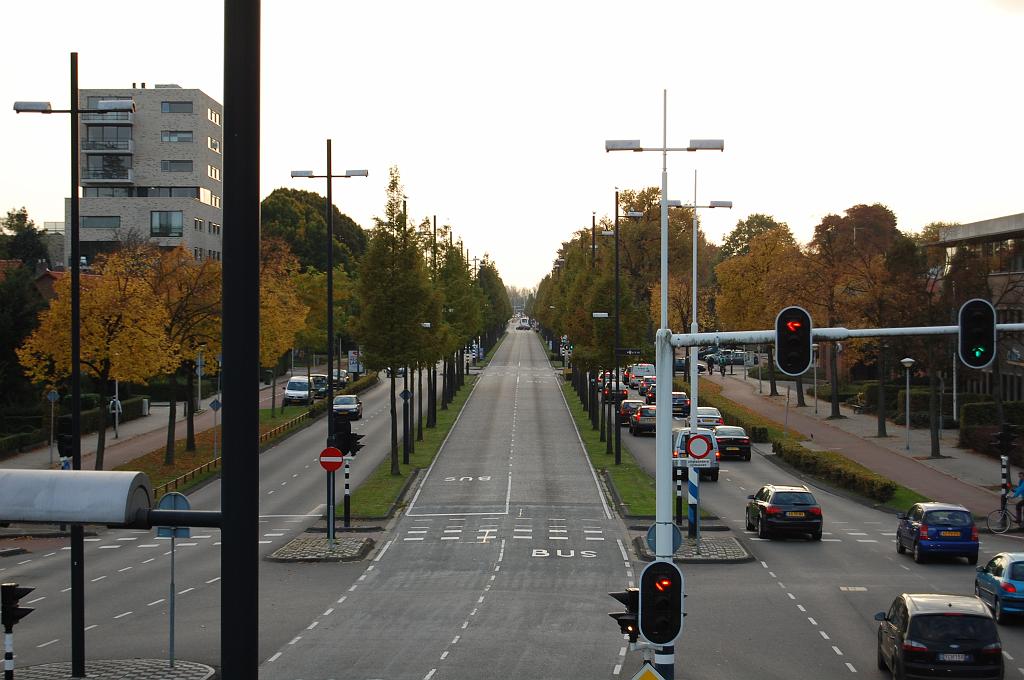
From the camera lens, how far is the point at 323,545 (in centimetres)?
3575

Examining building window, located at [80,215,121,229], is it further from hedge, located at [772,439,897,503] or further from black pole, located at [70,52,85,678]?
black pole, located at [70,52,85,678]

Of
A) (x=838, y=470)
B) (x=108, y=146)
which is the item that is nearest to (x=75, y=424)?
(x=838, y=470)

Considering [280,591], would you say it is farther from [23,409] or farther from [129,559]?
[23,409]

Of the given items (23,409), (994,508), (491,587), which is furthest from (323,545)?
(23,409)

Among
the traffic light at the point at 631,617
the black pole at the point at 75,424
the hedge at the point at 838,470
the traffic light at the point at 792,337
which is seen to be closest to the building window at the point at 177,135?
the hedge at the point at 838,470

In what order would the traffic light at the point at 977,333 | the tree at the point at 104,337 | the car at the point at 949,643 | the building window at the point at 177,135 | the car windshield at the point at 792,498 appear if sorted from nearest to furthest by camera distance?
the traffic light at the point at 977,333, the car at the point at 949,643, the car windshield at the point at 792,498, the tree at the point at 104,337, the building window at the point at 177,135

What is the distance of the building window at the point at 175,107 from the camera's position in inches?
3656

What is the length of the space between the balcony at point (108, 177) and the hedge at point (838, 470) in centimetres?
5952

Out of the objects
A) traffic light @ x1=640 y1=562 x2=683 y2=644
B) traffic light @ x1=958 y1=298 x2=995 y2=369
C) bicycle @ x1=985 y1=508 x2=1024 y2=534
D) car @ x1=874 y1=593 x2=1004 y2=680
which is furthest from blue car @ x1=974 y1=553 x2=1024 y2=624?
bicycle @ x1=985 y1=508 x2=1024 y2=534

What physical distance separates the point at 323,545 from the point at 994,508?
81.4 ft

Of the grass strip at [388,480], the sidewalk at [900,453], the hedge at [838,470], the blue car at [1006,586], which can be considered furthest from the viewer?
the sidewalk at [900,453]

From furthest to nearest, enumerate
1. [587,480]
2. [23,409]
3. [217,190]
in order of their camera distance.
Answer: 1. [217,190]
2. [23,409]
3. [587,480]

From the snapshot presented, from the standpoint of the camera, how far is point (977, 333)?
51.6ft

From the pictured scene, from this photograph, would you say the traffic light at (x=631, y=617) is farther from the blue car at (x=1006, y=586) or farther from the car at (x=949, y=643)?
the blue car at (x=1006, y=586)
